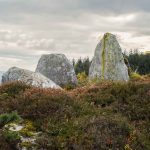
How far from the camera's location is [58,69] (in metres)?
30.2

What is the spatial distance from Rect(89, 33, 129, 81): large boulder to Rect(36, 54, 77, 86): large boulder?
1871 millimetres

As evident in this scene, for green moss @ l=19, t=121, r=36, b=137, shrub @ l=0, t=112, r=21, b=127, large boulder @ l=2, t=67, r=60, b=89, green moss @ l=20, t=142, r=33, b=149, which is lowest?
green moss @ l=20, t=142, r=33, b=149

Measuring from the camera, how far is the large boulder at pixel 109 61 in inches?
1209

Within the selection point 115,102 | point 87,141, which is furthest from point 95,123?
point 115,102

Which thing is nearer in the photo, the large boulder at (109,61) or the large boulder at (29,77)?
the large boulder at (29,77)

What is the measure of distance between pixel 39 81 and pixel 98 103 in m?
8.06

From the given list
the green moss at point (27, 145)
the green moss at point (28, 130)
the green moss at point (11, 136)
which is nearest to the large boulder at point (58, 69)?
the green moss at point (28, 130)

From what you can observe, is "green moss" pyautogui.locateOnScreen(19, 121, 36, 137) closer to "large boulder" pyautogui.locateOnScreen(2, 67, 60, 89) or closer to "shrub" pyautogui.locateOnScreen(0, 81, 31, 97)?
"shrub" pyautogui.locateOnScreen(0, 81, 31, 97)

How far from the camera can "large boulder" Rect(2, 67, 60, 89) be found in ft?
72.2

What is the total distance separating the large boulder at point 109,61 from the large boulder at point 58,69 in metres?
1.87

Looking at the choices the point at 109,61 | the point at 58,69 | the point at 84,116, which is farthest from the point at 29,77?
the point at 84,116

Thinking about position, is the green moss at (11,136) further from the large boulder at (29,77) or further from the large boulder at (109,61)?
the large boulder at (109,61)

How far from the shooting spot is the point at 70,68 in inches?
1191

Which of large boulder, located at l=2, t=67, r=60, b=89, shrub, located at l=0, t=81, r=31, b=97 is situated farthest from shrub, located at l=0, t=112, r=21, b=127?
large boulder, located at l=2, t=67, r=60, b=89
